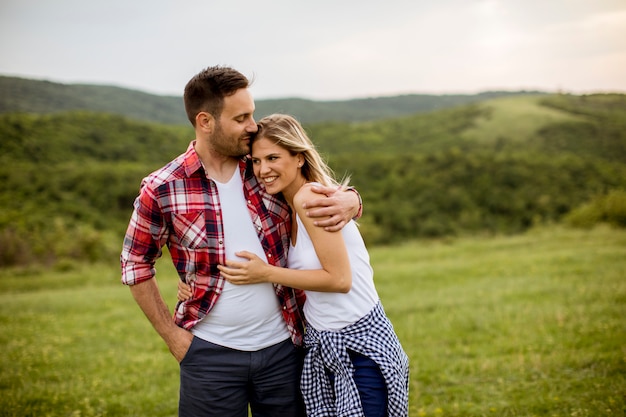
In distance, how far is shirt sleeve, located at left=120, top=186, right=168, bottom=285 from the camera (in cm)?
284

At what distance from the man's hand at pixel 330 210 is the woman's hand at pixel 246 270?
39 centimetres

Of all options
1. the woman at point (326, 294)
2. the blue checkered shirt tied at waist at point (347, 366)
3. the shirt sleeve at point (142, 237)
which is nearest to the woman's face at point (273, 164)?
the woman at point (326, 294)

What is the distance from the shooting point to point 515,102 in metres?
78.2

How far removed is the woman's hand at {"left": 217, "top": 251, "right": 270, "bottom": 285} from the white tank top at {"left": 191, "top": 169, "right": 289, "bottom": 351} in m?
0.09

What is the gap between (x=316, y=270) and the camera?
8.87ft

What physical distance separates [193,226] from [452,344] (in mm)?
5692

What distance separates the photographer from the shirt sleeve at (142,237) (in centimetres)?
284

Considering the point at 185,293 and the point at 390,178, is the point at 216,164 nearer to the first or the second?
the point at 185,293

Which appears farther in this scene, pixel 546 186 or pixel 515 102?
pixel 515 102

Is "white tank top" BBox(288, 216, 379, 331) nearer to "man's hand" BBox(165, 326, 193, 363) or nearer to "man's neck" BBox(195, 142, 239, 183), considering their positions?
"man's neck" BBox(195, 142, 239, 183)

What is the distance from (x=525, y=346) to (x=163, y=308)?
567cm

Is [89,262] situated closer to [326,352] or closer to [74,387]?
[74,387]

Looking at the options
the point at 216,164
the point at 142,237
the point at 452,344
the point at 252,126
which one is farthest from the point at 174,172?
the point at 452,344

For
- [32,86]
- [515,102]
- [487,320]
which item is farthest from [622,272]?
[515,102]
